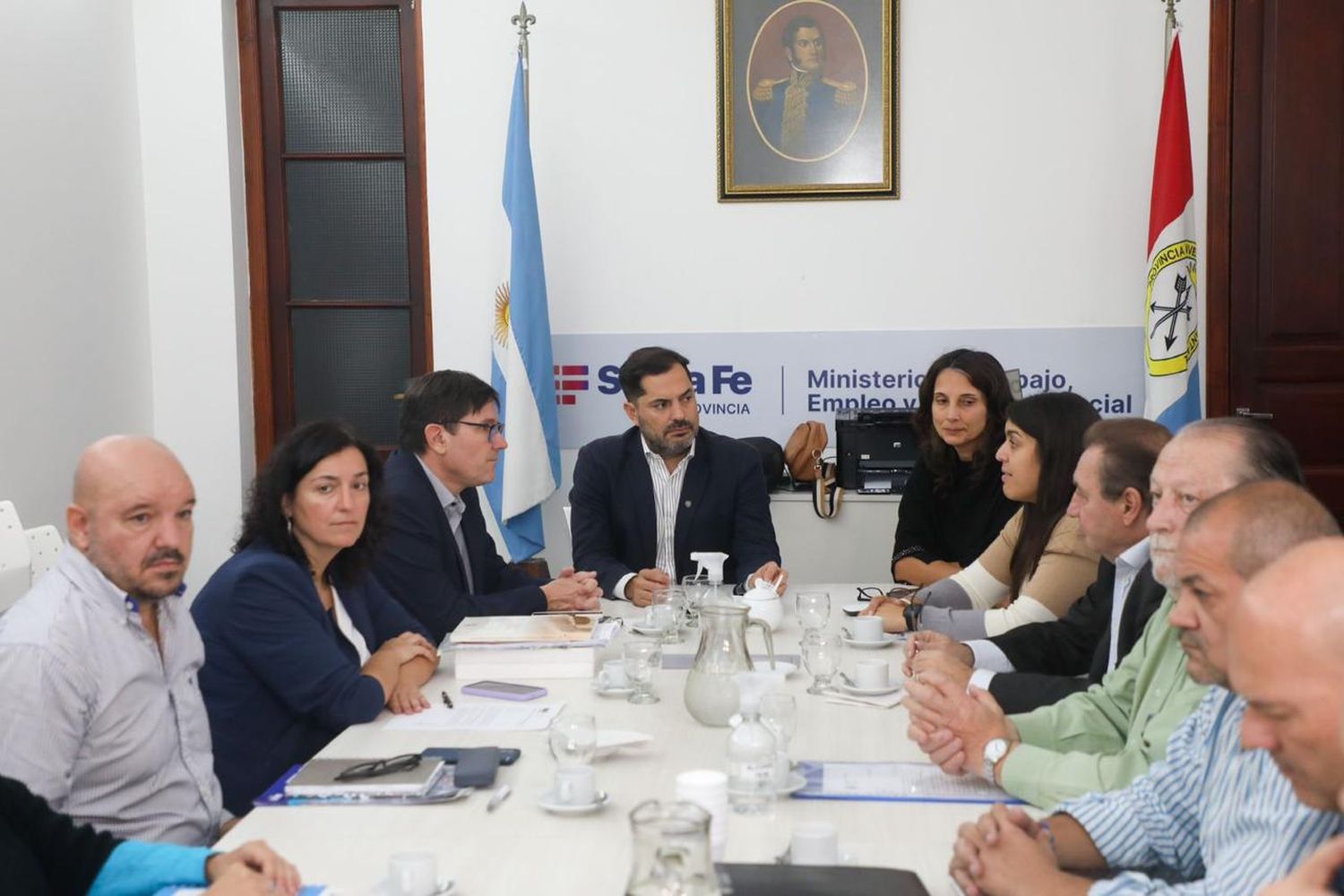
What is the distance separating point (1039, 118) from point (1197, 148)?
2.07 feet

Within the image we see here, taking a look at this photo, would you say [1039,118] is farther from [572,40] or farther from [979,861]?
[979,861]

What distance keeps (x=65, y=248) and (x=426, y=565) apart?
251 cm

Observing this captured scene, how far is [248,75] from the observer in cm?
575

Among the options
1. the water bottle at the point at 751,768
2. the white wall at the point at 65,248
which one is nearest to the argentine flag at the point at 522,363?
the white wall at the point at 65,248

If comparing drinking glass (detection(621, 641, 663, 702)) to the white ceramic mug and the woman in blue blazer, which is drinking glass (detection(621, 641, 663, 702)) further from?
the white ceramic mug

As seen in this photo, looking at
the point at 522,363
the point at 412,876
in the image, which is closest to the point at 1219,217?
the point at 522,363

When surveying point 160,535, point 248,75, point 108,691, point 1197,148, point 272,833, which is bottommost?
point 272,833

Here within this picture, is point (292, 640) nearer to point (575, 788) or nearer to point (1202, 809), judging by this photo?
point (575, 788)

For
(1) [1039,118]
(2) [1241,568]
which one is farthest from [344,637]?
(1) [1039,118]

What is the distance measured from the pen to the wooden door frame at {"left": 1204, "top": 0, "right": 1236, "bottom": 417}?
4170 millimetres

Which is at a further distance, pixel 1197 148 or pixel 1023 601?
pixel 1197 148

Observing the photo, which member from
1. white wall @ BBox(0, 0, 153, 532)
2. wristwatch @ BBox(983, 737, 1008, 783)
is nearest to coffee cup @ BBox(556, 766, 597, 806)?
wristwatch @ BBox(983, 737, 1008, 783)

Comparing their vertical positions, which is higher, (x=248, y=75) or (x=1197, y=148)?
(x=248, y=75)

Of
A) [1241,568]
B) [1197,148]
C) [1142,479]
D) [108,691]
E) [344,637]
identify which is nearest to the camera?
[1241,568]
